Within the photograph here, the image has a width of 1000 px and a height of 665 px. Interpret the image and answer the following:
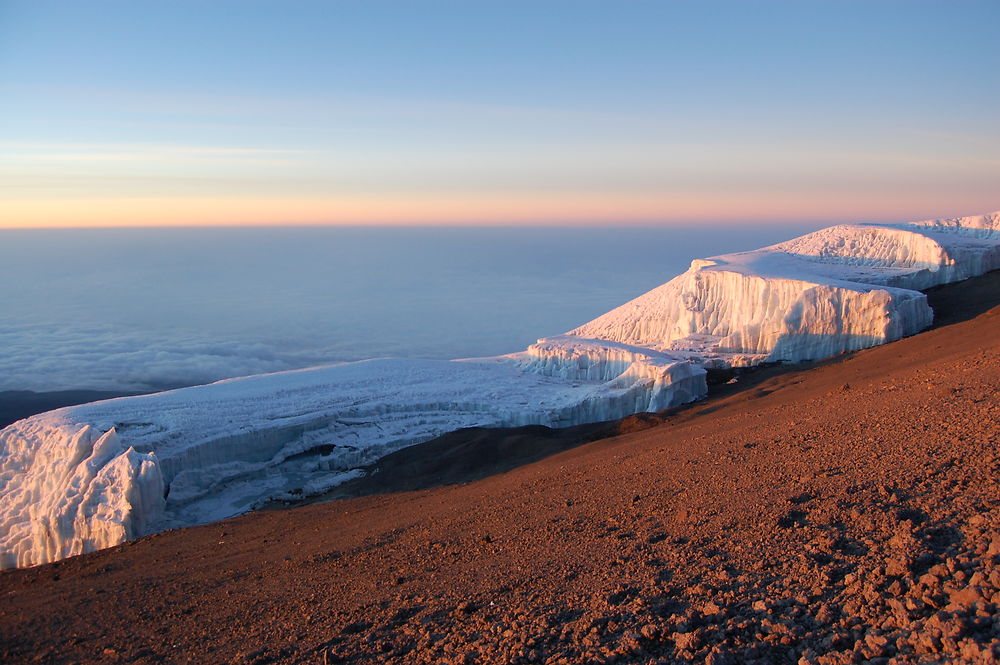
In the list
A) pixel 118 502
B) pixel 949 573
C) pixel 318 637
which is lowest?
pixel 118 502

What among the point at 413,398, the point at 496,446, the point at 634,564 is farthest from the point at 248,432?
the point at 634,564

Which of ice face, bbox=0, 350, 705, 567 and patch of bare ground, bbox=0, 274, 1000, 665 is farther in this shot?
ice face, bbox=0, 350, 705, 567

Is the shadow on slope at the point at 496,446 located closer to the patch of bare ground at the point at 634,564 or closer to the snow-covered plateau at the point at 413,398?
the snow-covered plateau at the point at 413,398

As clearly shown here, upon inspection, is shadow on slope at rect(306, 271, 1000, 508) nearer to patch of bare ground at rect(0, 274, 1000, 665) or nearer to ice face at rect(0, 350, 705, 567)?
ice face at rect(0, 350, 705, 567)

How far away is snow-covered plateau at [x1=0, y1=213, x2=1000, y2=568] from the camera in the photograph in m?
14.2

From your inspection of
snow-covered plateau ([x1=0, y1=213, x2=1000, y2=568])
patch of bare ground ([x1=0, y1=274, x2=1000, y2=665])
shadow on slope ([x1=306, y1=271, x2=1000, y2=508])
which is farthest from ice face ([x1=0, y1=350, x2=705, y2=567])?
patch of bare ground ([x1=0, y1=274, x2=1000, y2=665])

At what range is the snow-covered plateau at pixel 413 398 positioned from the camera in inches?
560

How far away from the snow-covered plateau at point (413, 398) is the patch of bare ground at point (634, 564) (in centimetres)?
207

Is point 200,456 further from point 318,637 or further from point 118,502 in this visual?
point 318,637

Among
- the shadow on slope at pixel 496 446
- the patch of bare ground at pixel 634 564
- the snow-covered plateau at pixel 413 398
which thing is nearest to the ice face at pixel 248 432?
the snow-covered plateau at pixel 413 398

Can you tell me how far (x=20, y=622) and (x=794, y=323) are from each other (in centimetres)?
2107

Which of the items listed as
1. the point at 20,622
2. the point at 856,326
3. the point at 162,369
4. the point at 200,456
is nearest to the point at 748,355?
the point at 856,326

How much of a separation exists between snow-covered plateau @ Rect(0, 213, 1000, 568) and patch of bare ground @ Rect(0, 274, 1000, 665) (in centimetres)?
207

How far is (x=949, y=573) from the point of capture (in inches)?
205
